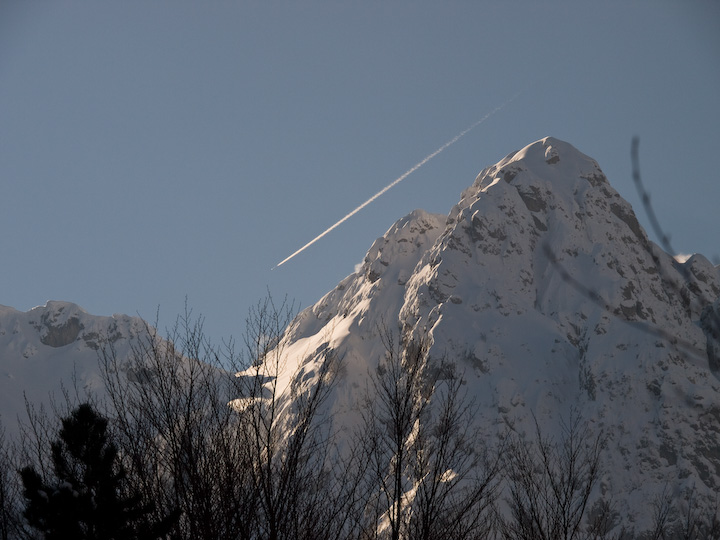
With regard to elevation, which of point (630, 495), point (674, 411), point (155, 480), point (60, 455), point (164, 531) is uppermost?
point (60, 455)

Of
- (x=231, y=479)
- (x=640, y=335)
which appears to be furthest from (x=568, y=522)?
(x=640, y=335)

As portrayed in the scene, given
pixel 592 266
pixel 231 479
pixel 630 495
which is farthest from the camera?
pixel 592 266

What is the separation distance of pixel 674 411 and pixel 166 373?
604ft

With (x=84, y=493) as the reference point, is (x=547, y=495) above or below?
below

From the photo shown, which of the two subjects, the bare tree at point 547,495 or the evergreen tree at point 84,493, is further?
the bare tree at point 547,495

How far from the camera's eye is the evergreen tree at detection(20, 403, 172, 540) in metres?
13.1

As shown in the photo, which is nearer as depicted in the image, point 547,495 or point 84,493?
point 84,493

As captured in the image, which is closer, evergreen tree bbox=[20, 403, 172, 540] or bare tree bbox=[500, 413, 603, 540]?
evergreen tree bbox=[20, 403, 172, 540]

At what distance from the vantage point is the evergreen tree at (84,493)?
43.0 ft

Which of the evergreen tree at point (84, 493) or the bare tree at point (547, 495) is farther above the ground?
the evergreen tree at point (84, 493)

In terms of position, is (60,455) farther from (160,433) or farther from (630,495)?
(630,495)

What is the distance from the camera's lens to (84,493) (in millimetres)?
13625

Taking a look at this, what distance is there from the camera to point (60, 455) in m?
15.1

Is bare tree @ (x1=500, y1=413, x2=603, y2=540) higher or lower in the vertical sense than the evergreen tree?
lower
